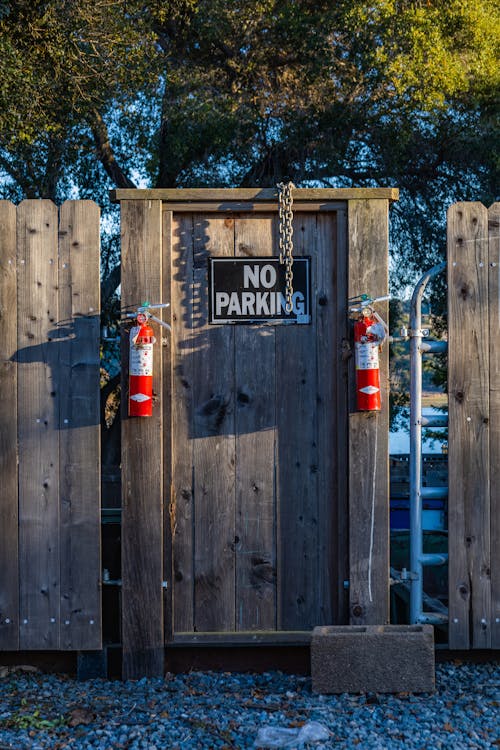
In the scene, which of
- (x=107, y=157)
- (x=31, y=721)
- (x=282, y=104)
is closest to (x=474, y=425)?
(x=31, y=721)

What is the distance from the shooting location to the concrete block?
3980mm

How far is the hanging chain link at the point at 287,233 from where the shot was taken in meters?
4.35

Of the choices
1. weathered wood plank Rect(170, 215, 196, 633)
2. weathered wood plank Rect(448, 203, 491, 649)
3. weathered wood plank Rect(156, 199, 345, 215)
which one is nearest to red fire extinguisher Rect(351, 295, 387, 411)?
weathered wood plank Rect(448, 203, 491, 649)

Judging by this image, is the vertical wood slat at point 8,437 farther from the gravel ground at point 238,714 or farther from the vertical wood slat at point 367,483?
the vertical wood slat at point 367,483

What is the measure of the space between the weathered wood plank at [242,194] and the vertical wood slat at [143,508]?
59 millimetres

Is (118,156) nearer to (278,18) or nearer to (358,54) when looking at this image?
(278,18)

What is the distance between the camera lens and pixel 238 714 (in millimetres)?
3707

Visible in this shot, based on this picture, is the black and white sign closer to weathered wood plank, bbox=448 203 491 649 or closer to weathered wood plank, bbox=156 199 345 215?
weathered wood plank, bbox=156 199 345 215

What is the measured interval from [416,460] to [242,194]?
1722 mm

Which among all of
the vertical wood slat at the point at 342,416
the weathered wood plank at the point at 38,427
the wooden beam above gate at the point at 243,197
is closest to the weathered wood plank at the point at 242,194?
the wooden beam above gate at the point at 243,197

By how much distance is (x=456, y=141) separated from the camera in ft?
33.2

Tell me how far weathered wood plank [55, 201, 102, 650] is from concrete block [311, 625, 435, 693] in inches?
48.7

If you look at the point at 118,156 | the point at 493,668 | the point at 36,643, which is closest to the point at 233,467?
the point at 36,643

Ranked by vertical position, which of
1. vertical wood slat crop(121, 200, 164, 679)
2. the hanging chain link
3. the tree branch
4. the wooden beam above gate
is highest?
the tree branch
